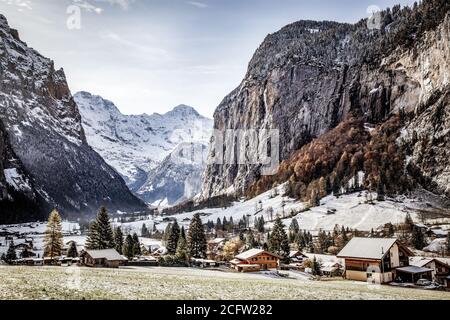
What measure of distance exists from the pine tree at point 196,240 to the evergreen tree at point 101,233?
14570 millimetres

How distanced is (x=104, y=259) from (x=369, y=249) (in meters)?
27.8

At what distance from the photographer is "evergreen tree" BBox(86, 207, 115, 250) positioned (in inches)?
2168

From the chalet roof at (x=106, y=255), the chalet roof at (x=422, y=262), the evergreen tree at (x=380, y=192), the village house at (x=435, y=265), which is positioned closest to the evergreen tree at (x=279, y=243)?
the chalet roof at (x=422, y=262)

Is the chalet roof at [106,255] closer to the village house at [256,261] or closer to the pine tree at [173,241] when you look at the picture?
the village house at [256,261]

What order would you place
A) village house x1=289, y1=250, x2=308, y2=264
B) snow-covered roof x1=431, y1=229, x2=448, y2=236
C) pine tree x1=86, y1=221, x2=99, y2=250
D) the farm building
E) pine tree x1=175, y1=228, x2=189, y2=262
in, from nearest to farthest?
the farm building < pine tree x1=86, y1=221, x2=99, y2=250 < pine tree x1=175, y1=228, x2=189, y2=262 < village house x1=289, y1=250, x2=308, y2=264 < snow-covered roof x1=431, y1=229, x2=448, y2=236

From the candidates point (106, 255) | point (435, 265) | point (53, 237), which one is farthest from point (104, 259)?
point (435, 265)

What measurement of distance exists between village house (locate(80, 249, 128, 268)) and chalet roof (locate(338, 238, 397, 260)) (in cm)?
2335

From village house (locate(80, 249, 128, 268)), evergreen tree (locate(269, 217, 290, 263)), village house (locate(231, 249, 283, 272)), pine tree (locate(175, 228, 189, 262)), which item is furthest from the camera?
evergreen tree (locate(269, 217, 290, 263))

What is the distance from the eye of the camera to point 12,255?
65875mm

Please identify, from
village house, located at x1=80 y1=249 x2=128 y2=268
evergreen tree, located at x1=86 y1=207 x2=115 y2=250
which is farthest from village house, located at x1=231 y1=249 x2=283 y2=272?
evergreen tree, located at x1=86 y1=207 x2=115 y2=250

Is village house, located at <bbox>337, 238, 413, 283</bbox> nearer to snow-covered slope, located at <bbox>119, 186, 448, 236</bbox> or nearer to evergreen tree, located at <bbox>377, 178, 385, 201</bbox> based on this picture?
snow-covered slope, located at <bbox>119, 186, 448, 236</bbox>

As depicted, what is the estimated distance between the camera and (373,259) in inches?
1660
